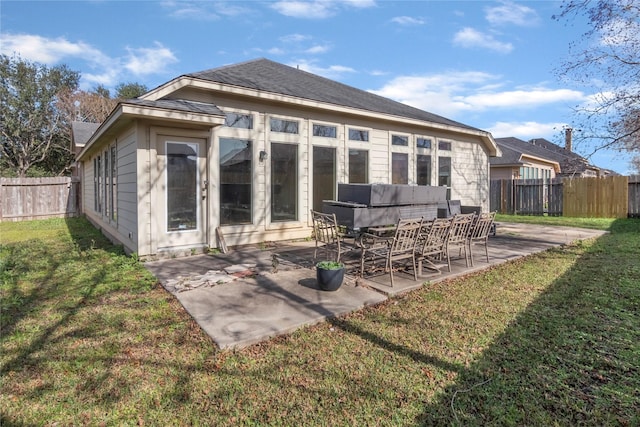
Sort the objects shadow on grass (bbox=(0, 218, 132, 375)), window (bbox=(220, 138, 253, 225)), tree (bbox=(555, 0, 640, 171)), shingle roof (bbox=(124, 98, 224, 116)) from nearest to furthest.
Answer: shadow on grass (bbox=(0, 218, 132, 375)), shingle roof (bbox=(124, 98, 224, 116)), window (bbox=(220, 138, 253, 225)), tree (bbox=(555, 0, 640, 171))

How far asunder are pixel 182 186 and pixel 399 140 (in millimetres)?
6006

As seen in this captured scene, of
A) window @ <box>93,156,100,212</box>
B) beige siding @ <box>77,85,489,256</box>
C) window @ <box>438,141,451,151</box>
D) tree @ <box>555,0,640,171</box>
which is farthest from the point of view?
window @ <box>438,141,451,151</box>

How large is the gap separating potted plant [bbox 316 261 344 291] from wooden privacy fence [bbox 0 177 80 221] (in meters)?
14.9

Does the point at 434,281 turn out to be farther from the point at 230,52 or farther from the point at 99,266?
the point at 230,52

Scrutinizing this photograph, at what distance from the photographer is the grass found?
208cm

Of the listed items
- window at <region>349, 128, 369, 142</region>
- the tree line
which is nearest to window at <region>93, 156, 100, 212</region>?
window at <region>349, 128, 369, 142</region>

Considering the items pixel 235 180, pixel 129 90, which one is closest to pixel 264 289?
pixel 235 180

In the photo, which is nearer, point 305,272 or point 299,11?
point 305,272

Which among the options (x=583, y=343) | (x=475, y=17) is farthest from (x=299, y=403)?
(x=475, y=17)

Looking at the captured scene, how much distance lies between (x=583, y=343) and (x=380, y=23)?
31.2 ft

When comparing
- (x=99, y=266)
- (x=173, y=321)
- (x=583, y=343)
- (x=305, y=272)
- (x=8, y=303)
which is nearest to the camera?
(x=583, y=343)

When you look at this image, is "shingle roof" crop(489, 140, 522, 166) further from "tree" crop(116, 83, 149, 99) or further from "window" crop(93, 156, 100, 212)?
"tree" crop(116, 83, 149, 99)

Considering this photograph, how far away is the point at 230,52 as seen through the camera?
13.6 m

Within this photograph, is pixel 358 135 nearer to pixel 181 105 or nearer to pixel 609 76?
pixel 181 105
